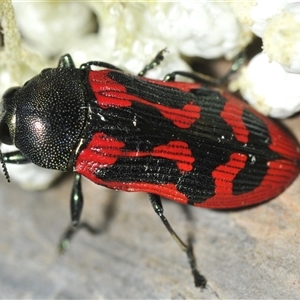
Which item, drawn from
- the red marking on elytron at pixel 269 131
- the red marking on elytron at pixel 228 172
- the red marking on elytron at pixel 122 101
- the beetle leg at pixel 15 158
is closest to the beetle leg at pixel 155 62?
the red marking on elytron at pixel 122 101

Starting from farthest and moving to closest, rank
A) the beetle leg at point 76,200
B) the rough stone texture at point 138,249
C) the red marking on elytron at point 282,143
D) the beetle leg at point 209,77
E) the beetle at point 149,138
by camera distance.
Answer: the beetle leg at point 76,200 < the beetle leg at point 209,77 < the red marking on elytron at point 282,143 < the beetle at point 149,138 < the rough stone texture at point 138,249

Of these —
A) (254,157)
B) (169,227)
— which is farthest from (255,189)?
(169,227)

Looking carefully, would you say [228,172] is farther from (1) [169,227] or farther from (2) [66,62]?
(2) [66,62]

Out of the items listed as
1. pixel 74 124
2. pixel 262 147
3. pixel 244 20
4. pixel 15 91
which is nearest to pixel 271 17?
pixel 244 20

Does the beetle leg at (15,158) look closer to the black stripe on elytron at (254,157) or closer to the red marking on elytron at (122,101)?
the red marking on elytron at (122,101)

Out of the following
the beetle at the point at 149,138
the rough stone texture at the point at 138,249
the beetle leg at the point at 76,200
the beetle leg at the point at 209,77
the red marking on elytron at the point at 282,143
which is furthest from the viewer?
the beetle leg at the point at 76,200

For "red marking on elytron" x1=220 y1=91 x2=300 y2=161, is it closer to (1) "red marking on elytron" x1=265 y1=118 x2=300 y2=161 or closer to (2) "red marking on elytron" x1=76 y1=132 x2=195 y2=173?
(1) "red marking on elytron" x1=265 y1=118 x2=300 y2=161

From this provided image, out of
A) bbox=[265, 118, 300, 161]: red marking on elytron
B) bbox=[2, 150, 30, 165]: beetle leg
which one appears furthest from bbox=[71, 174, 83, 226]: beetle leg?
bbox=[265, 118, 300, 161]: red marking on elytron
